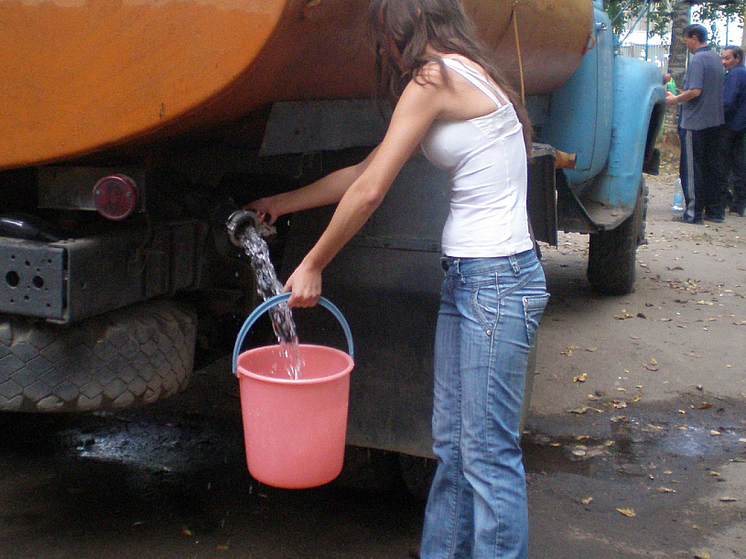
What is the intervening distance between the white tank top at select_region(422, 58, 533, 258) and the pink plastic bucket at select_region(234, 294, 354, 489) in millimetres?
466

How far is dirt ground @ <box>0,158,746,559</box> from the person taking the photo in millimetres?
2844

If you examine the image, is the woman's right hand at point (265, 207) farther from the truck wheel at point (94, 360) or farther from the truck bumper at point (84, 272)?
the truck wheel at point (94, 360)

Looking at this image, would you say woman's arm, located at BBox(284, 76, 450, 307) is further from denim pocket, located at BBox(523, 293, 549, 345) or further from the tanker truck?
denim pocket, located at BBox(523, 293, 549, 345)

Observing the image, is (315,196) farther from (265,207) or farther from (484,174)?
(484,174)

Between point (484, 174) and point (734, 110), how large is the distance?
31.4 feet

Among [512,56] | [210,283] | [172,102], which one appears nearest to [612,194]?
[512,56]

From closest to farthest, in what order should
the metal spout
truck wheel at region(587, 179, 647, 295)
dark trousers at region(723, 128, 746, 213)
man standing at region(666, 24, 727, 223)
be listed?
the metal spout
truck wheel at region(587, 179, 647, 295)
man standing at region(666, 24, 727, 223)
dark trousers at region(723, 128, 746, 213)

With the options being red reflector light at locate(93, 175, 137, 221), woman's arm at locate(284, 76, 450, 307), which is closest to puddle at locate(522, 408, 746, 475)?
woman's arm at locate(284, 76, 450, 307)

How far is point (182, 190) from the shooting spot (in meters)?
2.60

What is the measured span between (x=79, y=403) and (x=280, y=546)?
2.89 feet

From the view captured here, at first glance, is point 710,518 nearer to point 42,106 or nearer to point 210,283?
point 210,283

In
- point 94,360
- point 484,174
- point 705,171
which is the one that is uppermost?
point 705,171

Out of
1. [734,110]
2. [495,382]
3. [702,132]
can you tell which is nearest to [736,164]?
[734,110]

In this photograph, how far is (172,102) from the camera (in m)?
2.03
